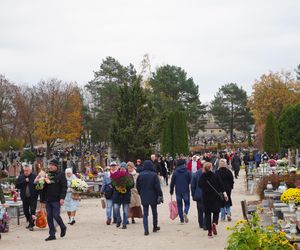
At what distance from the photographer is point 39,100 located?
67.8m

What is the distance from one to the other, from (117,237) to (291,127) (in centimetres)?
4563

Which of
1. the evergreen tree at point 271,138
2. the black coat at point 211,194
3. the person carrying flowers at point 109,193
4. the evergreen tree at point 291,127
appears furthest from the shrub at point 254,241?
the evergreen tree at point 291,127

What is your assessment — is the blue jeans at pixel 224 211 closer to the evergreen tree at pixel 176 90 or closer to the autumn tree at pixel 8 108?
the autumn tree at pixel 8 108

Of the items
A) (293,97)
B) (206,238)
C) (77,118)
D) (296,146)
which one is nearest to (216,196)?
(206,238)

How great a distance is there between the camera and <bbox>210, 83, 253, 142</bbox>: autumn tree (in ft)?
333

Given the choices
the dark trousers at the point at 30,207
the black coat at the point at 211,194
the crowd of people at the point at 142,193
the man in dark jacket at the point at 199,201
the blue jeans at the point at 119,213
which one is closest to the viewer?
the black coat at the point at 211,194

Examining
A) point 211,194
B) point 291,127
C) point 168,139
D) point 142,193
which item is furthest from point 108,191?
point 291,127

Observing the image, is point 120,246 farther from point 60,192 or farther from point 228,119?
point 228,119

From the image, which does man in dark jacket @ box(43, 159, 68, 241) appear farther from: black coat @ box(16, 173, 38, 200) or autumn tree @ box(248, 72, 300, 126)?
autumn tree @ box(248, 72, 300, 126)

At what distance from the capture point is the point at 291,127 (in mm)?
57031

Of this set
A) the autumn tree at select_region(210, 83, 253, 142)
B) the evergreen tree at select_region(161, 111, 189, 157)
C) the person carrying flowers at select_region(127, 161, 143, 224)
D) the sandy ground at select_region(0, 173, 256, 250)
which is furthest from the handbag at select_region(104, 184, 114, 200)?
the autumn tree at select_region(210, 83, 253, 142)

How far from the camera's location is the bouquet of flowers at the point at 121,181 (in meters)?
15.3

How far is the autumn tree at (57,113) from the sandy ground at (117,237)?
46096mm

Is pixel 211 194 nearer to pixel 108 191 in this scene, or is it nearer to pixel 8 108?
pixel 108 191
